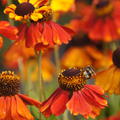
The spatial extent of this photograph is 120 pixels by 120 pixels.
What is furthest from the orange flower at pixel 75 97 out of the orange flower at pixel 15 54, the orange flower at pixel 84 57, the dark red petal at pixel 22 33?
the orange flower at pixel 84 57

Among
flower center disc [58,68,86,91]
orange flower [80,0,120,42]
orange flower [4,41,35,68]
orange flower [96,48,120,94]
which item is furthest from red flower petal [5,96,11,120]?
orange flower [80,0,120,42]

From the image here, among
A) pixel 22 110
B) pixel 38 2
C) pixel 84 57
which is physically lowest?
pixel 22 110

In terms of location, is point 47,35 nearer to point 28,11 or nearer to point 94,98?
point 28,11

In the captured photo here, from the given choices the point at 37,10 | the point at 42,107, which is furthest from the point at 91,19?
the point at 42,107

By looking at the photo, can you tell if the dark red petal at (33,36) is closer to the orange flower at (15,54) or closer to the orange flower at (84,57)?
the orange flower at (15,54)

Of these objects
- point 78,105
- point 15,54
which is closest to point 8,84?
point 78,105

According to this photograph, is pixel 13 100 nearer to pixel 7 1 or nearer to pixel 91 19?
pixel 7 1
